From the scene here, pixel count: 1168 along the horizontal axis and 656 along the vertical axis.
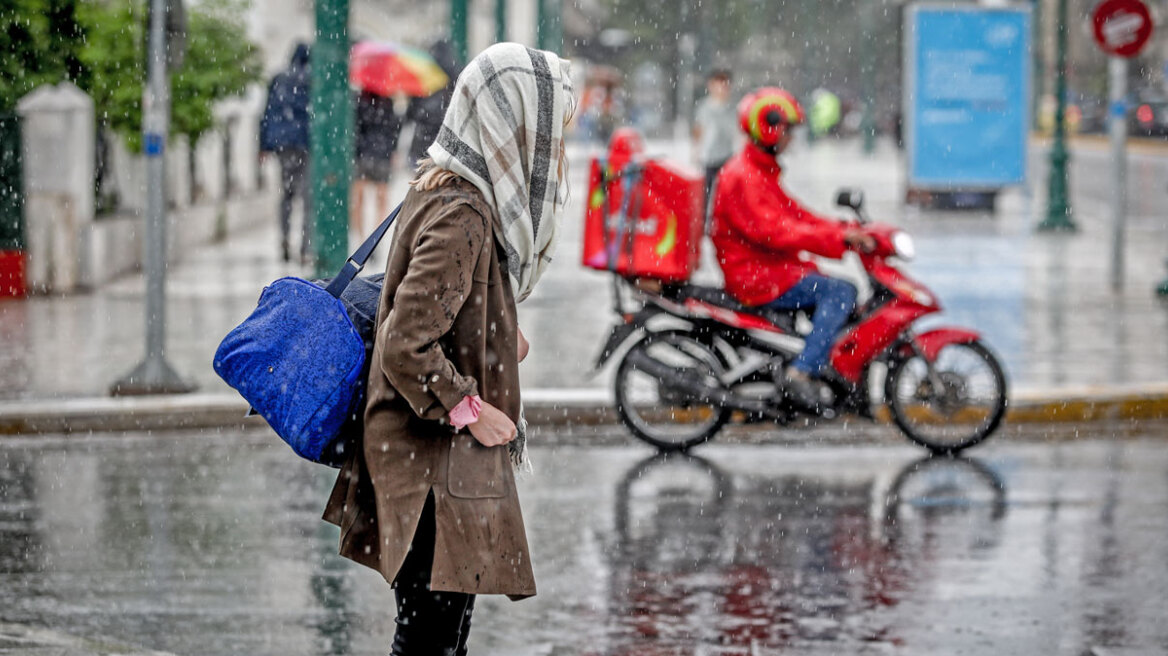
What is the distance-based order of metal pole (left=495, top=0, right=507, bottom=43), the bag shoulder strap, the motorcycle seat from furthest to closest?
metal pole (left=495, top=0, right=507, bottom=43), the motorcycle seat, the bag shoulder strap

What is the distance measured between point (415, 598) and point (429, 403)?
47 cm

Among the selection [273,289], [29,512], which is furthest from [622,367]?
[273,289]

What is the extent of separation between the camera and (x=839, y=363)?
28.5ft

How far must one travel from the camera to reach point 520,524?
12.7 feet

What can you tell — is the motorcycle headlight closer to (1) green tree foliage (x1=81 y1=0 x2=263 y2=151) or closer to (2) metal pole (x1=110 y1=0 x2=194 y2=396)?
(2) metal pole (x1=110 y1=0 x2=194 y2=396)

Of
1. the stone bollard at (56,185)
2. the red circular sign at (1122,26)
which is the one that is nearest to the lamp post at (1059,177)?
the red circular sign at (1122,26)

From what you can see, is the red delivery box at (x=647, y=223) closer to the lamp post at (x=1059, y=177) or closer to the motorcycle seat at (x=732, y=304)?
the motorcycle seat at (x=732, y=304)

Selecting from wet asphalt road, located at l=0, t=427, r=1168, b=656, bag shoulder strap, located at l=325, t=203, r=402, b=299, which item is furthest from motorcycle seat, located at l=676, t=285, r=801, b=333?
bag shoulder strap, located at l=325, t=203, r=402, b=299

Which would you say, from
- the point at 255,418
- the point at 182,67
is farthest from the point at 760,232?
the point at 182,67

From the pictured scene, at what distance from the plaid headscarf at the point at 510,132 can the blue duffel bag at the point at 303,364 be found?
0.75 feet

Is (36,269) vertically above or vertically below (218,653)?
above

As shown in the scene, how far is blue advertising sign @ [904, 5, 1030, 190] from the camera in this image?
76.8 feet

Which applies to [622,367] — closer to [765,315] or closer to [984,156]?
[765,315]

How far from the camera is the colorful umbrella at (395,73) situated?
55.6ft
